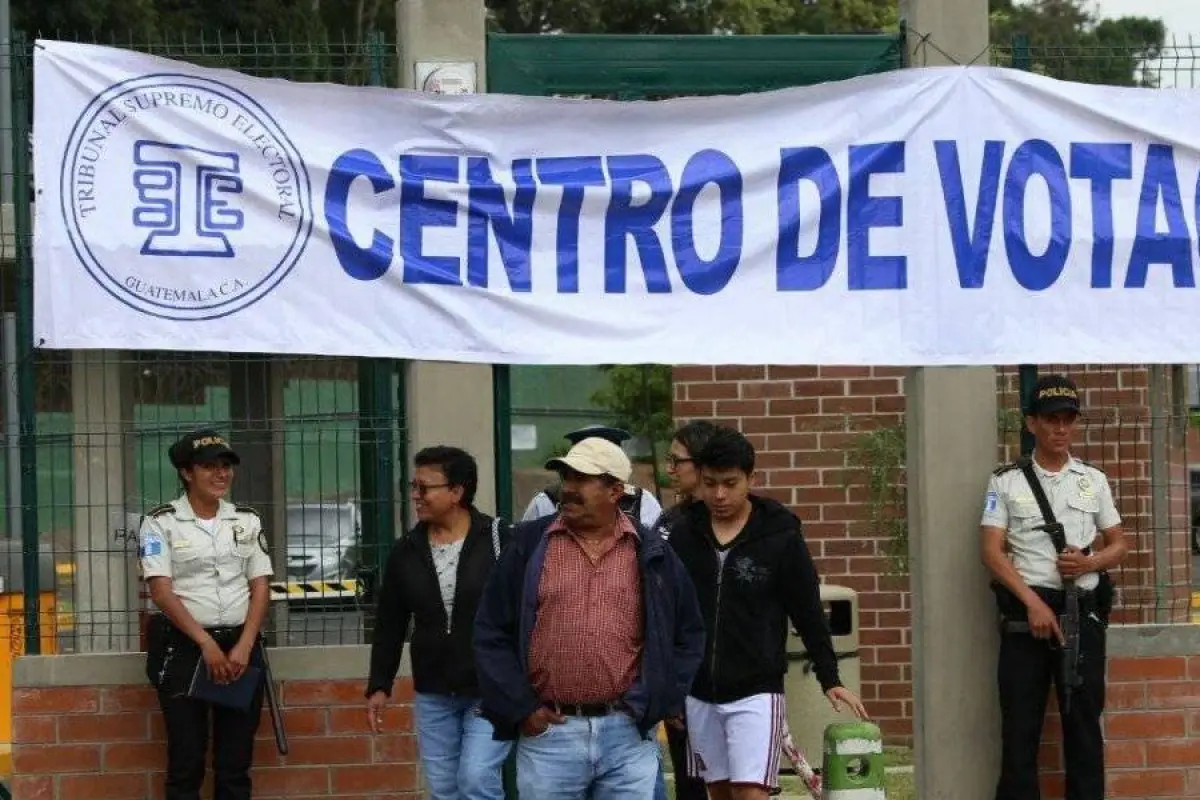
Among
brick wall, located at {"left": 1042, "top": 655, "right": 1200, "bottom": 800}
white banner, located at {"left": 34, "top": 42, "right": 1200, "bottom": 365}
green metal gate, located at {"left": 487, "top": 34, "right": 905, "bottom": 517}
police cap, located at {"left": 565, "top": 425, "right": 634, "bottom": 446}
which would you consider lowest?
brick wall, located at {"left": 1042, "top": 655, "right": 1200, "bottom": 800}

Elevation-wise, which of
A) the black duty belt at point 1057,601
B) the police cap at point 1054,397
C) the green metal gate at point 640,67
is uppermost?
the green metal gate at point 640,67

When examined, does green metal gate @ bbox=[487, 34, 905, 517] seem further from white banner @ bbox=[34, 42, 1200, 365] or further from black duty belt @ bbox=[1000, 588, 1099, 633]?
black duty belt @ bbox=[1000, 588, 1099, 633]

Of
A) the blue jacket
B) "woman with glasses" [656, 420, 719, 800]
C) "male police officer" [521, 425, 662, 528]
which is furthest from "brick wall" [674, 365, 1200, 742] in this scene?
the blue jacket

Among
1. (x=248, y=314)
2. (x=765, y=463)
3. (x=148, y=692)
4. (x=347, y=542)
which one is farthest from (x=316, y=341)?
(x=765, y=463)

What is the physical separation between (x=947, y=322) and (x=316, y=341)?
108 inches

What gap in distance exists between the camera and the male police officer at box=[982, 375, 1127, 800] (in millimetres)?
8617

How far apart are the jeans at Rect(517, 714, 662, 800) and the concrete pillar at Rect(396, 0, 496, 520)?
98.8 inches

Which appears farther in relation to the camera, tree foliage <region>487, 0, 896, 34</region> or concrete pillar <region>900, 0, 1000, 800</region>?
tree foliage <region>487, 0, 896, 34</region>

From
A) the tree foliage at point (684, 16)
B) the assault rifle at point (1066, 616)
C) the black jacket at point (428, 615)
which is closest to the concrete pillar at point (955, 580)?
the assault rifle at point (1066, 616)

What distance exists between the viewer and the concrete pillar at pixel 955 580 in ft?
29.9

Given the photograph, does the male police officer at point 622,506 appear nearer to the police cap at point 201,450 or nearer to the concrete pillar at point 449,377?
the concrete pillar at point 449,377

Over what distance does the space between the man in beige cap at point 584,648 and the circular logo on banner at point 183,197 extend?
255 cm

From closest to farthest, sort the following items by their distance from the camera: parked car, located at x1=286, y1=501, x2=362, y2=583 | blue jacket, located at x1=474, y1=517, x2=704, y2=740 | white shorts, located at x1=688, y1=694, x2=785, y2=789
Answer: blue jacket, located at x1=474, y1=517, x2=704, y2=740
white shorts, located at x1=688, y1=694, x2=785, y2=789
parked car, located at x1=286, y1=501, x2=362, y2=583

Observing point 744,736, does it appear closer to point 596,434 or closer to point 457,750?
point 457,750
